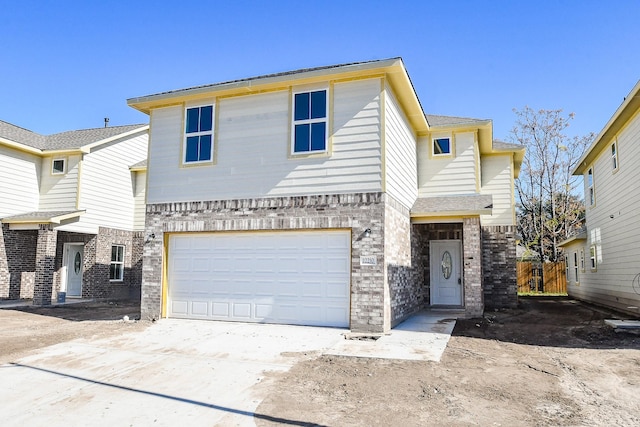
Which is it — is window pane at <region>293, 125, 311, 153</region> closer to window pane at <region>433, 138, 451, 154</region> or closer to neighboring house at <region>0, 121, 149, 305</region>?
Answer: window pane at <region>433, 138, 451, 154</region>

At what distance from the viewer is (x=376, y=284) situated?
981 cm

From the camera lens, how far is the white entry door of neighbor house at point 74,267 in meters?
19.2

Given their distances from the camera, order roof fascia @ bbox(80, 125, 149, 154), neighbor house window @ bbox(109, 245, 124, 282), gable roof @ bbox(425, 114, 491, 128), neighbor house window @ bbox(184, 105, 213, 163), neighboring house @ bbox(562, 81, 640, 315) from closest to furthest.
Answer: neighbor house window @ bbox(184, 105, 213, 163), neighboring house @ bbox(562, 81, 640, 315), gable roof @ bbox(425, 114, 491, 128), roof fascia @ bbox(80, 125, 149, 154), neighbor house window @ bbox(109, 245, 124, 282)

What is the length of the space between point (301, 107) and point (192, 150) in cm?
318

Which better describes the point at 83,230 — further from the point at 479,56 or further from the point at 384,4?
the point at 479,56

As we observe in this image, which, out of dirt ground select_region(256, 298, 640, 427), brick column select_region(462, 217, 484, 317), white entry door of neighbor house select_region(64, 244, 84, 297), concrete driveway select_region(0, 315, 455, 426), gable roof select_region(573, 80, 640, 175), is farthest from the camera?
white entry door of neighbor house select_region(64, 244, 84, 297)

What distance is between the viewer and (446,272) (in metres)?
15.3

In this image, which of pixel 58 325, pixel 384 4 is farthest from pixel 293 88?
pixel 58 325

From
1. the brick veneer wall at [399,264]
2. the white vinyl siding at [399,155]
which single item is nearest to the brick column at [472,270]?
the brick veneer wall at [399,264]

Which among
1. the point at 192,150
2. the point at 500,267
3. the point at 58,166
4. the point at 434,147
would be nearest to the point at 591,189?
the point at 500,267

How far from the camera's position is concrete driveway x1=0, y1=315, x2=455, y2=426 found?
5.07 metres

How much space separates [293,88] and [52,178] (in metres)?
12.3

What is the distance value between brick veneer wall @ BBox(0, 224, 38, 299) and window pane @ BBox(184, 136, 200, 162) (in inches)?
386

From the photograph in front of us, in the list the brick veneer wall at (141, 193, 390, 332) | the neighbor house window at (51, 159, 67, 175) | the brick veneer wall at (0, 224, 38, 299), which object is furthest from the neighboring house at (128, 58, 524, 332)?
the brick veneer wall at (0, 224, 38, 299)
